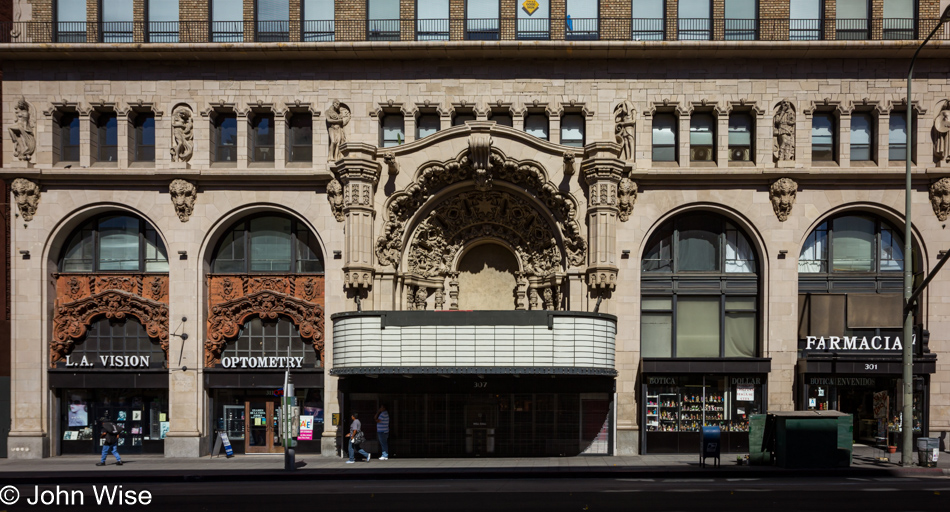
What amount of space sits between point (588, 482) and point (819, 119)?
16.2 metres

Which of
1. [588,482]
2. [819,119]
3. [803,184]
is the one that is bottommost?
[588,482]

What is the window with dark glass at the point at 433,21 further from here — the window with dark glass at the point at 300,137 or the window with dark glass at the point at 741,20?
the window with dark glass at the point at 741,20

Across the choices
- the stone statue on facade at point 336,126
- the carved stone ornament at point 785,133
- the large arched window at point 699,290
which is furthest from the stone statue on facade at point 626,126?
the stone statue on facade at point 336,126

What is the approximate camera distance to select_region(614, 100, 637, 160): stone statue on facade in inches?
1112

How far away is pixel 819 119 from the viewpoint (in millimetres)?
28750

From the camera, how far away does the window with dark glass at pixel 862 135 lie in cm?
2872

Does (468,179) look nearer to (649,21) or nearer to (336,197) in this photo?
(336,197)

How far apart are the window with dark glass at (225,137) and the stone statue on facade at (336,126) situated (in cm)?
373

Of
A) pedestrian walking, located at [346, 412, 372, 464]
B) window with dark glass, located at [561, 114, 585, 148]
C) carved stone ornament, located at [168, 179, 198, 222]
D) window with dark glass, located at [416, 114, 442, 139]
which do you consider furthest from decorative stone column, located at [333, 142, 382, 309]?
window with dark glass, located at [561, 114, 585, 148]

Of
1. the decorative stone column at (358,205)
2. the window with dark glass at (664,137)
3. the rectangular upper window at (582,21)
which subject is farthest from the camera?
the window with dark glass at (664,137)

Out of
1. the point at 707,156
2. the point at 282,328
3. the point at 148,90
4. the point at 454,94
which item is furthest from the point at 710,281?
the point at 148,90

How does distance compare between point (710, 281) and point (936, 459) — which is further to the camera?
point (710, 281)

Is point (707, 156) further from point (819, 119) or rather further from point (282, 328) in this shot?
point (282, 328)

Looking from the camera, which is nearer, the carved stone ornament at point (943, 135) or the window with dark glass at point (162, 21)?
the carved stone ornament at point (943, 135)
